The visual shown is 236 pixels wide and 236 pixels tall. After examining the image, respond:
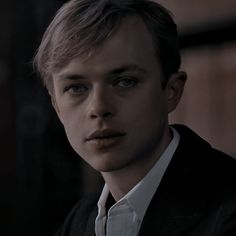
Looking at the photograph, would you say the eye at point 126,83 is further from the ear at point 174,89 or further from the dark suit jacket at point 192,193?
the dark suit jacket at point 192,193

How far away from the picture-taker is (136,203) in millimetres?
2678

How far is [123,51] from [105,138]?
28 cm

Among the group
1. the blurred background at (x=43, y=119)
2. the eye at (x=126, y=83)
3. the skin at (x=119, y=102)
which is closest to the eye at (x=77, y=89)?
the skin at (x=119, y=102)

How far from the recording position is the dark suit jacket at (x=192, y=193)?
2551mm

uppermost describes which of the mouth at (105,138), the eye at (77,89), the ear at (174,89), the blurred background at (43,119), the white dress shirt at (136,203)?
the eye at (77,89)

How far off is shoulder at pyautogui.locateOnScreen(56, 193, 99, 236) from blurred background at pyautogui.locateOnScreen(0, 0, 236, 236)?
1516 millimetres

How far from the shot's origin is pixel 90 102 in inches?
98.7

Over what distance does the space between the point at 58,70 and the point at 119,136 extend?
0.31 metres

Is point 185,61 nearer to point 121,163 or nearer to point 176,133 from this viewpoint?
point 176,133

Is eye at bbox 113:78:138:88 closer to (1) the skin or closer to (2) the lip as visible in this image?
(1) the skin

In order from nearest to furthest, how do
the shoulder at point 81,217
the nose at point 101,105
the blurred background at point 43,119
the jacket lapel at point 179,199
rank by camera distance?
1. the nose at point 101,105
2. the jacket lapel at point 179,199
3. the shoulder at point 81,217
4. the blurred background at point 43,119

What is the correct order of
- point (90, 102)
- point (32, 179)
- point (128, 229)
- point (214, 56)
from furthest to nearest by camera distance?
1. point (32, 179)
2. point (214, 56)
3. point (128, 229)
4. point (90, 102)

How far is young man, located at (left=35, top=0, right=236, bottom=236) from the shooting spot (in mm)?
2512

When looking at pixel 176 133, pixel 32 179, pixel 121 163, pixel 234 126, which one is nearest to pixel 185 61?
pixel 234 126
